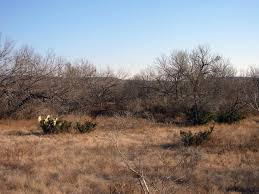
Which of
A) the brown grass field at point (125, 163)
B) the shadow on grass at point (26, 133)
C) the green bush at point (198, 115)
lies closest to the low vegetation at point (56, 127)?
the shadow on grass at point (26, 133)

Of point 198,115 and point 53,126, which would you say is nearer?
point 53,126

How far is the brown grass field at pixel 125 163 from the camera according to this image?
8.12 m

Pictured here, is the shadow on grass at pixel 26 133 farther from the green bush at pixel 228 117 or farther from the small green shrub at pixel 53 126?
the green bush at pixel 228 117

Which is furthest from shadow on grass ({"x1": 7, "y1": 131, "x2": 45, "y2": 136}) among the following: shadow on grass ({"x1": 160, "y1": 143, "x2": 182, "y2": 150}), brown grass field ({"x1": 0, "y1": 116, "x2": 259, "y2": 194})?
shadow on grass ({"x1": 160, "y1": 143, "x2": 182, "y2": 150})

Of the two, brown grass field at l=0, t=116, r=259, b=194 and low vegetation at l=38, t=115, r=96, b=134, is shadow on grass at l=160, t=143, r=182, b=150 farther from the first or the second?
low vegetation at l=38, t=115, r=96, b=134

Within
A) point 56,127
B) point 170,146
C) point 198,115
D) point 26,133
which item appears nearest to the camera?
point 170,146

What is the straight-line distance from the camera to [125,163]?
5879mm

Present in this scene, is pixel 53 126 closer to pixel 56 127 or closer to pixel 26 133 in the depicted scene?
pixel 56 127

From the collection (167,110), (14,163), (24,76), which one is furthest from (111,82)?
(14,163)

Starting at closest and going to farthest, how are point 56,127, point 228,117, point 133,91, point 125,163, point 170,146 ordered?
1. point 125,163
2. point 170,146
3. point 56,127
4. point 228,117
5. point 133,91

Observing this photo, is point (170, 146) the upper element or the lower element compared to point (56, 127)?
lower

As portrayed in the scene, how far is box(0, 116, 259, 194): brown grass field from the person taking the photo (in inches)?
320

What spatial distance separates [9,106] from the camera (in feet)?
78.3

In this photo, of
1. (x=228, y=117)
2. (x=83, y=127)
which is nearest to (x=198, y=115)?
(x=228, y=117)
